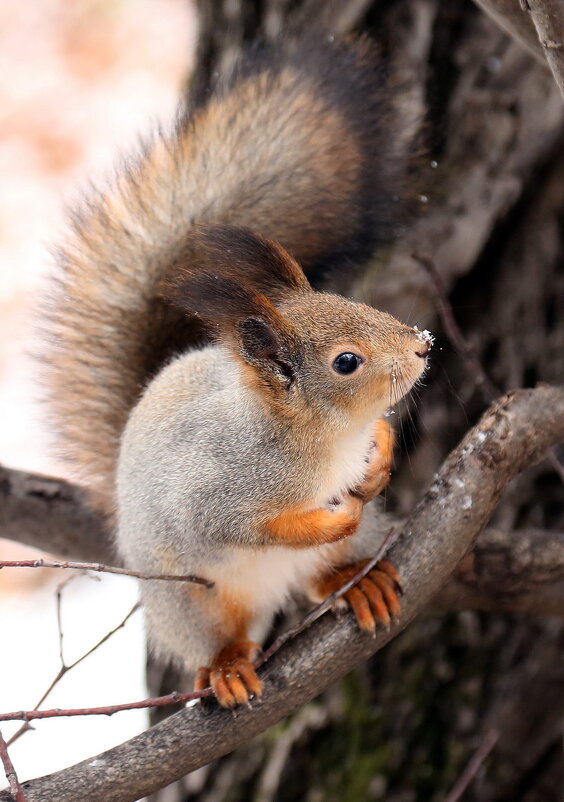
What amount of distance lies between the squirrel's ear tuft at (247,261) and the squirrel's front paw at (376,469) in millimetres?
206

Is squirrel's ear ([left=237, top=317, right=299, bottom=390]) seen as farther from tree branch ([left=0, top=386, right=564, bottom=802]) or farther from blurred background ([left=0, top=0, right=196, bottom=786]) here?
blurred background ([left=0, top=0, right=196, bottom=786])

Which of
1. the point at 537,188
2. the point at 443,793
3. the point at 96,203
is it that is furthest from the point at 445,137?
the point at 443,793

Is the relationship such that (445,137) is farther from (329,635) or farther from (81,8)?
(81,8)

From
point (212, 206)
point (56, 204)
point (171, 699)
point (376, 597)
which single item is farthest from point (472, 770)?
point (56, 204)

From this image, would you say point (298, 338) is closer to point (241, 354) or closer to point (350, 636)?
point (241, 354)

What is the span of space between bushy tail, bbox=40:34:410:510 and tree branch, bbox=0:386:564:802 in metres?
0.39

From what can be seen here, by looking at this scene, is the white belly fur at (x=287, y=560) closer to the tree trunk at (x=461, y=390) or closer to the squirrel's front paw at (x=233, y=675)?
the squirrel's front paw at (x=233, y=675)

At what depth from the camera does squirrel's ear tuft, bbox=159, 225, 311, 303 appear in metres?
1.06

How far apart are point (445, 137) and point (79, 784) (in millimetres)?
1227

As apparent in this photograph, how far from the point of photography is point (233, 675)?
1154 mm

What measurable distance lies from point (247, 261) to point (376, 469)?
0.30 m

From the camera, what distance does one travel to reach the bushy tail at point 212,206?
4.55ft

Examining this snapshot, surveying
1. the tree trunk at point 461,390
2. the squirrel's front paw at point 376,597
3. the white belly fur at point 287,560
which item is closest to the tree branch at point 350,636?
the squirrel's front paw at point 376,597

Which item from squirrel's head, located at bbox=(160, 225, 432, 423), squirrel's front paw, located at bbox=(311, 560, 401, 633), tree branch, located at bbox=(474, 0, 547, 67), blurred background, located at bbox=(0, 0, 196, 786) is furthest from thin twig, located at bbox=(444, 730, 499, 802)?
blurred background, located at bbox=(0, 0, 196, 786)
